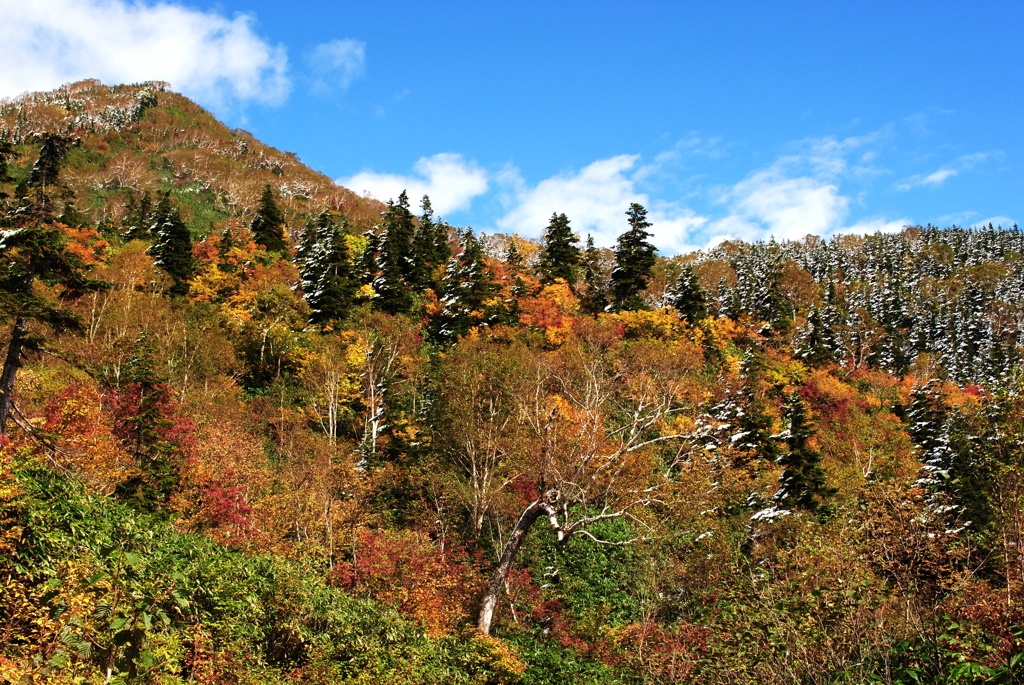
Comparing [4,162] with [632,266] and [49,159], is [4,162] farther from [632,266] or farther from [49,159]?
[632,266]

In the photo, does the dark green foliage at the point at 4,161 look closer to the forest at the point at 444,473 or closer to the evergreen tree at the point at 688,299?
the forest at the point at 444,473

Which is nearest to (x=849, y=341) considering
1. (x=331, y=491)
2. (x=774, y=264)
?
(x=774, y=264)

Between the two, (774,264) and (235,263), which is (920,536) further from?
(774,264)

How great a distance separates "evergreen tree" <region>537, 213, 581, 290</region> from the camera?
2029 inches

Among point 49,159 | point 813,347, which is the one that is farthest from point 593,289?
point 49,159

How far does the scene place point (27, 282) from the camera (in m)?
16.2

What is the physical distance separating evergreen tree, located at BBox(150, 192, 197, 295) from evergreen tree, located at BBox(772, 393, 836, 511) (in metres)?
44.2

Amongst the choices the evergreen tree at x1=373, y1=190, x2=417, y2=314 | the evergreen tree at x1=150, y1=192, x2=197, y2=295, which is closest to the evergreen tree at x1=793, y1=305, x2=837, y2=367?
the evergreen tree at x1=373, y1=190, x2=417, y2=314

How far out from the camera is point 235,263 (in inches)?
1966

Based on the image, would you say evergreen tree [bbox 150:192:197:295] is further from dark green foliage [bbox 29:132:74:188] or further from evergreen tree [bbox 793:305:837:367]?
evergreen tree [bbox 793:305:837:367]

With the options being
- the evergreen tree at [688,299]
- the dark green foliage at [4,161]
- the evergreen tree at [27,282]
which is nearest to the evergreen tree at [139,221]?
the evergreen tree at [27,282]

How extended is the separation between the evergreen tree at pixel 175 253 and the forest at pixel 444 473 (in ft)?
0.73

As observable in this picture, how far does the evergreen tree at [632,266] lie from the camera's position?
162 feet

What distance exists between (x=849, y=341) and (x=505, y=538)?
81.6 meters
